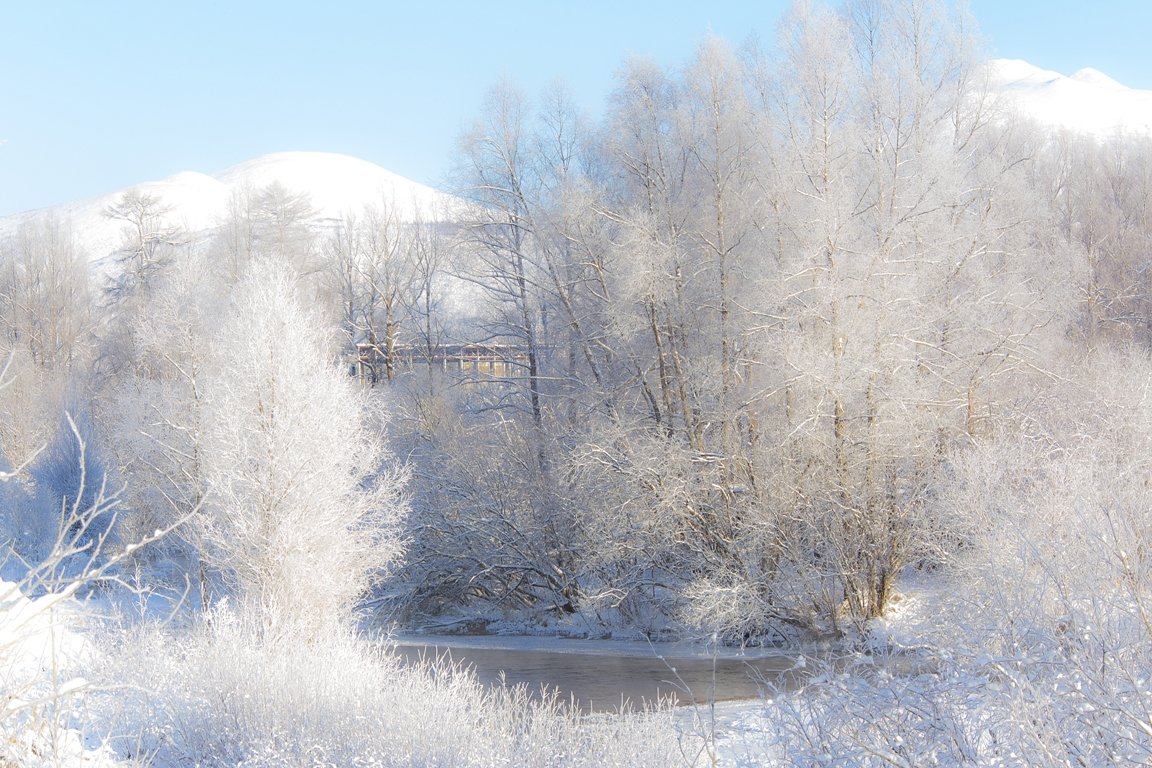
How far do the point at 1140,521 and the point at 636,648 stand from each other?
11.8 m

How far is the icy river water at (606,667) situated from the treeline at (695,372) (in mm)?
991

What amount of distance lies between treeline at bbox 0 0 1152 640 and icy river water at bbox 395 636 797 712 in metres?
0.99

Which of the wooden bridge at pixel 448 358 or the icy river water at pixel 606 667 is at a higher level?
the wooden bridge at pixel 448 358

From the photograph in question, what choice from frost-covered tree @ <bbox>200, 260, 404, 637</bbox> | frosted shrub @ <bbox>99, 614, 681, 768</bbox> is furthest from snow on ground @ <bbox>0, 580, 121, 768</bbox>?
frost-covered tree @ <bbox>200, 260, 404, 637</bbox>

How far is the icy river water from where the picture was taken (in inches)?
634

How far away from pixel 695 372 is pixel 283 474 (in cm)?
866

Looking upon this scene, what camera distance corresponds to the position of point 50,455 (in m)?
29.0

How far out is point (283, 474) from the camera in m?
16.5

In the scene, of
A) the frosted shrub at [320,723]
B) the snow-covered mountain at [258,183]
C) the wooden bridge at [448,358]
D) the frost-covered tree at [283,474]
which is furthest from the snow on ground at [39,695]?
the snow-covered mountain at [258,183]

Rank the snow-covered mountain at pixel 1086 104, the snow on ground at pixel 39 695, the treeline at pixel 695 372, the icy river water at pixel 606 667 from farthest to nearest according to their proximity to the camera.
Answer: the snow-covered mountain at pixel 1086 104 → the treeline at pixel 695 372 → the icy river water at pixel 606 667 → the snow on ground at pixel 39 695

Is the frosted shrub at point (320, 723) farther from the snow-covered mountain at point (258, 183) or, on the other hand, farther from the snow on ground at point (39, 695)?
the snow-covered mountain at point (258, 183)

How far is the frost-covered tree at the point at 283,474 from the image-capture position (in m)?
16.2

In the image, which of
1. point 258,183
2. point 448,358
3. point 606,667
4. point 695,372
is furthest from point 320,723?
point 258,183

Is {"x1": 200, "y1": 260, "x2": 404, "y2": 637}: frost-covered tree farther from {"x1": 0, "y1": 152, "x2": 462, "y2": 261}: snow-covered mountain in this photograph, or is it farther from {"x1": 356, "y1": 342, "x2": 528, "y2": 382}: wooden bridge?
{"x1": 0, "y1": 152, "x2": 462, "y2": 261}: snow-covered mountain
